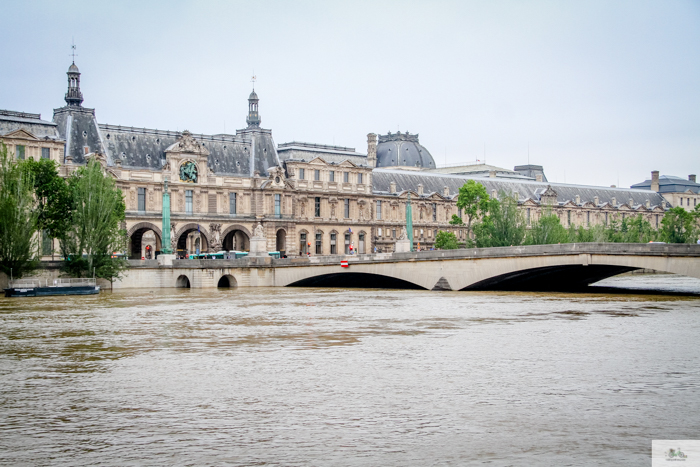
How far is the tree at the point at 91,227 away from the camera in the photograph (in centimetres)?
8300

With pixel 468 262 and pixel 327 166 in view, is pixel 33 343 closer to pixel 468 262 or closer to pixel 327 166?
pixel 468 262

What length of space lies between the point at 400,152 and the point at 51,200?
89.1 meters

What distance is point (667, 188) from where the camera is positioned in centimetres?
17962

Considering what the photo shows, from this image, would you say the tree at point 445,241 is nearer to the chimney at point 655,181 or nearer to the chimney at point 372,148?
the chimney at point 372,148

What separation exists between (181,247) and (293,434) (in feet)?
353

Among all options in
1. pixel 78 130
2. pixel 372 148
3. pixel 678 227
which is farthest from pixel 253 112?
pixel 678 227

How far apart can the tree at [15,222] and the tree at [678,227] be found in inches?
3741

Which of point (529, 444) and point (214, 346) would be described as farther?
point (214, 346)

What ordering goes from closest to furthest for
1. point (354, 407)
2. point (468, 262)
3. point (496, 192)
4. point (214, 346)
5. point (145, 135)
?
1. point (354, 407)
2. point (214, 346)
3. point (468, 262)
4. point (145, 135)
5. point (496, 192)

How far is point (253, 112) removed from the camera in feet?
408

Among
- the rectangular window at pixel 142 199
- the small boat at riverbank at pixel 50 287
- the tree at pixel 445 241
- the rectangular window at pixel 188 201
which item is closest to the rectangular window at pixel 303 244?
the rectangular window at pixel 188 201

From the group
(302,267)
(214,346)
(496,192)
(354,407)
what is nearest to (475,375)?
(354,407)

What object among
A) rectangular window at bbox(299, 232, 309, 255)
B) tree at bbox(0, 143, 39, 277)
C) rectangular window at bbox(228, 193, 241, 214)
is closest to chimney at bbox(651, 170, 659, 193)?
rectangular window at bbox(299, 232, 309, 255)

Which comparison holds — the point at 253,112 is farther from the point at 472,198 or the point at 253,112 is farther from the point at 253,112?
the point at 472,198
